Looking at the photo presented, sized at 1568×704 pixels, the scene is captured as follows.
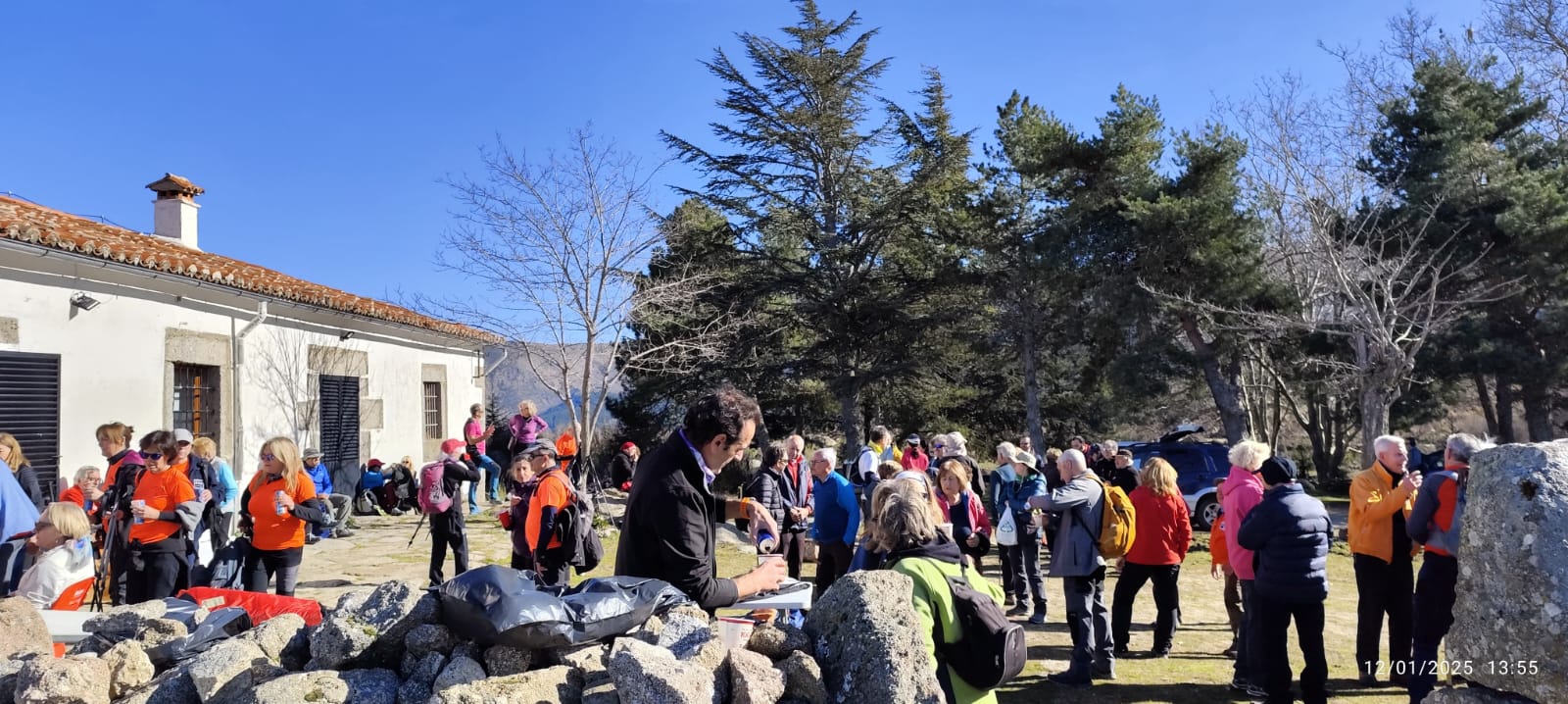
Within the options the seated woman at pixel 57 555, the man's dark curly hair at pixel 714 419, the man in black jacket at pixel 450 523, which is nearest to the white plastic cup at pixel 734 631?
the man's dark curly hair at pixel 714 419

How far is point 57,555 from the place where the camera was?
5332 mm

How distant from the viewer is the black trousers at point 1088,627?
19.3 ft

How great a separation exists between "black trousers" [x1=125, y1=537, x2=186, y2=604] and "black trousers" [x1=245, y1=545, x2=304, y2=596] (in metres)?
0.57

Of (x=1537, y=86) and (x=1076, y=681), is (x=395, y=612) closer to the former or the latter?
(x=1076, y=681)

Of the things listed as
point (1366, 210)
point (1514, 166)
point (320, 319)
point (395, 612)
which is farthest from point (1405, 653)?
point (1514, 166)

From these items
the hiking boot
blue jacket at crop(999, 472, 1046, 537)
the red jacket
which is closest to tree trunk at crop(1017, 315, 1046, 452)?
blue jacket at crop(999, 472, 1046, 537)

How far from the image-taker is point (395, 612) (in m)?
2.95

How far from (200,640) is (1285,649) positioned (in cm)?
525

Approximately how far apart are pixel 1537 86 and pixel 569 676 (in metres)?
25.0

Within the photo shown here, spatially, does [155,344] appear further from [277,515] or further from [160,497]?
[277,515]

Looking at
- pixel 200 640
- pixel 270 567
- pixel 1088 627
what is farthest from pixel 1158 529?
pixel 270 567

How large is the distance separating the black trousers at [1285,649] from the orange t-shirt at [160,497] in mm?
7022

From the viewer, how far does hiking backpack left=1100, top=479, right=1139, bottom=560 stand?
6.15 meters

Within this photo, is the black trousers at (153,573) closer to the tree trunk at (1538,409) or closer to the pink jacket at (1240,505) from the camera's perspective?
the pink jacket at (1240,505)
